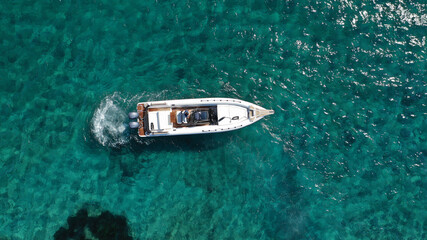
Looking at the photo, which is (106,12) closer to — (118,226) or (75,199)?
(75,199)

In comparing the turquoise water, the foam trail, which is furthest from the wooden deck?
the foam trail

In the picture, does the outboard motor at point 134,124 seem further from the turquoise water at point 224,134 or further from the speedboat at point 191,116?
the turquoise water at point 224,134

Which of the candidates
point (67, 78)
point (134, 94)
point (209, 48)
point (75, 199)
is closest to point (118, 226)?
point (75, 199)

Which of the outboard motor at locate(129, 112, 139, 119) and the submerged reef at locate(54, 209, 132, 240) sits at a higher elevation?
the outboard motor at locate(129, 112, 139, 119)

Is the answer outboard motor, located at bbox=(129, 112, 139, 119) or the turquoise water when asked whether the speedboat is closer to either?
outboard motor, located at bbox=(129, 112, 139, 119)

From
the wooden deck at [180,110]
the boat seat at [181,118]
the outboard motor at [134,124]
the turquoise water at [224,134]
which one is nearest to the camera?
the outboard motor at [134,124]

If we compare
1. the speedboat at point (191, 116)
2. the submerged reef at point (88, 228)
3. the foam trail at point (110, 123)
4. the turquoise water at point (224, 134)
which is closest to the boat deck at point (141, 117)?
the speedboat at point (191, 116)
